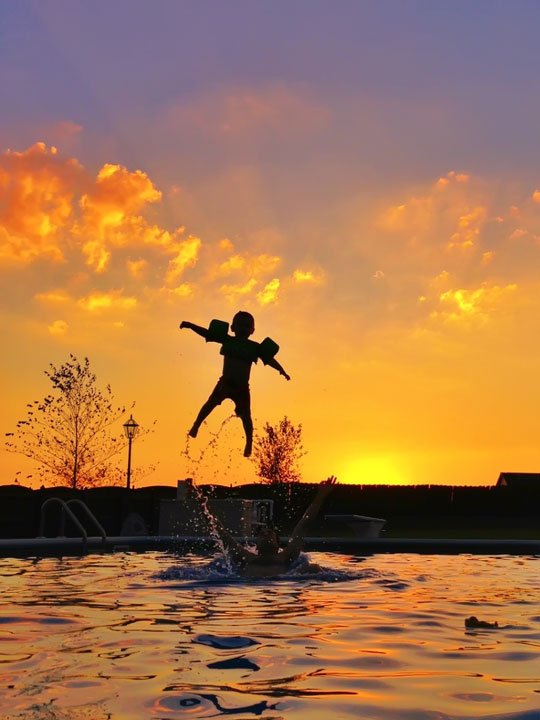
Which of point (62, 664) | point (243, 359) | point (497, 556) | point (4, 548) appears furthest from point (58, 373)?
point (62, 664)

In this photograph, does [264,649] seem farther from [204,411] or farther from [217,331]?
[217,331]

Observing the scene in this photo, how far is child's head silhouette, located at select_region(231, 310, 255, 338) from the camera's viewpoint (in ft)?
30.2

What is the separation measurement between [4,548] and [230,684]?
1380cm

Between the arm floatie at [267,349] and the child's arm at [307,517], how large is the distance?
6.39 ft

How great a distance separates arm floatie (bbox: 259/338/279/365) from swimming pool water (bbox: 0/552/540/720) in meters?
2.65

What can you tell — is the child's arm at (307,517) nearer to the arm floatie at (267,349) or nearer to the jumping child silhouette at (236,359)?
the jumping child silhouette at (236,359)

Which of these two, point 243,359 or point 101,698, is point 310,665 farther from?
point 243,359

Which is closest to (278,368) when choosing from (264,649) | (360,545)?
(264,649)

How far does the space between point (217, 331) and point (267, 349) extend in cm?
57

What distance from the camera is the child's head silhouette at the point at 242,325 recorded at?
9.20 m

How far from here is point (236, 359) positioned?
8930 mm

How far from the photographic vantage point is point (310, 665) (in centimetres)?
595

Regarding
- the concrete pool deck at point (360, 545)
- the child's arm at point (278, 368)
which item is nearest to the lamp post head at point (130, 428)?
the concrete pool deck at point (360, 545)

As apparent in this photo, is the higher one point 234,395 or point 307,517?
point 234,395
